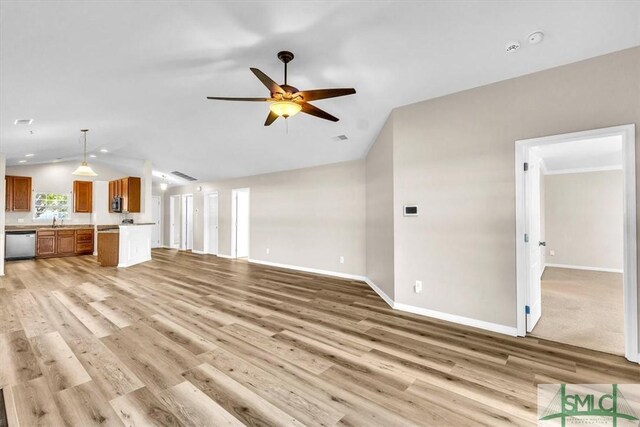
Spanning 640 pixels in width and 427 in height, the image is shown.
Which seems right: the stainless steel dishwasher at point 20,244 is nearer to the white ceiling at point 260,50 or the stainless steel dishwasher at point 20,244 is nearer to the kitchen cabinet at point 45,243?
the kitchen cabinet at point 45,243

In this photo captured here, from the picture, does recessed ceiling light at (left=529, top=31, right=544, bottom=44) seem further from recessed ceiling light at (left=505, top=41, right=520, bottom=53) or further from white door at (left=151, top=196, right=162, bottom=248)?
white door at (left=151, top=196, right=162, bottom=248)

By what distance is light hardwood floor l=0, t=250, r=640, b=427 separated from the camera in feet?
5.90

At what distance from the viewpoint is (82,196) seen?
9.23 metres

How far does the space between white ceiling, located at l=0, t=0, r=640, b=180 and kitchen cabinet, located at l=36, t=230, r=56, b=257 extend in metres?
5.09

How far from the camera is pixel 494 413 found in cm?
180

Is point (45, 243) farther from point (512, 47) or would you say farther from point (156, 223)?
point (512, 47)

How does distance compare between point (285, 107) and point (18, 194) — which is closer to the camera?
point (285, 107)

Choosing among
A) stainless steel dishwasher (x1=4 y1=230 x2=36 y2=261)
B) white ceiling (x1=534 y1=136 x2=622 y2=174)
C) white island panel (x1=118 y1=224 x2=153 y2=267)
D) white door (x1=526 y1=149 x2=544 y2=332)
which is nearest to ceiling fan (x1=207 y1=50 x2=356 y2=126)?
white door (x1=526 y1=149 x2=544 y2=332)

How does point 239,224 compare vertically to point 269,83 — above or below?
below

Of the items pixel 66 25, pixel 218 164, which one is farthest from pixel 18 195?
pixel 66 25

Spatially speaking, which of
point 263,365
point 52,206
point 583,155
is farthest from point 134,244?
point 583,155

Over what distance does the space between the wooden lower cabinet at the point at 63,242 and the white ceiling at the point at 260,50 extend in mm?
5184

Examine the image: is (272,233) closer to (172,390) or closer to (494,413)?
(172,390)

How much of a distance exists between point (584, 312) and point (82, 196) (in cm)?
1265
